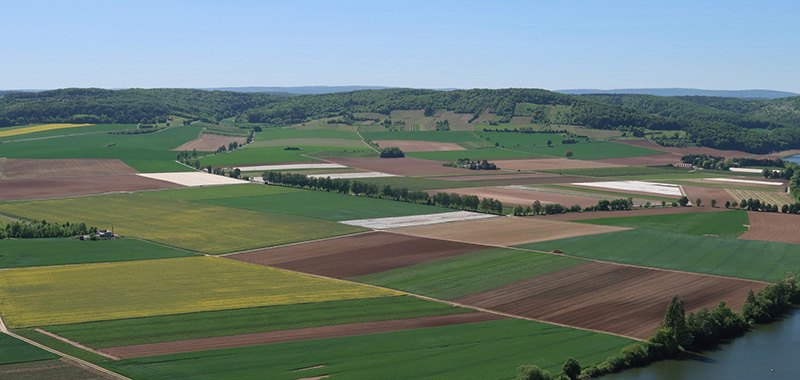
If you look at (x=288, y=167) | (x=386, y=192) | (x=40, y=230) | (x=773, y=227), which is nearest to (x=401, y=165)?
(x=288, y=167)

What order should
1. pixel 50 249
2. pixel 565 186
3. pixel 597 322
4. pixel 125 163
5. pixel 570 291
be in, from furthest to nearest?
pixel 125 163
pixel 565 186
pixel 50 249
pixel 570 291
pixel 597 322

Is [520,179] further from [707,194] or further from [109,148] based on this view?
[109,148]

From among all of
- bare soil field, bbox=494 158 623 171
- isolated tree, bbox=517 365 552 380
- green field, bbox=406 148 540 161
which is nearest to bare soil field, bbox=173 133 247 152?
green field, bbox=406 148 540 161

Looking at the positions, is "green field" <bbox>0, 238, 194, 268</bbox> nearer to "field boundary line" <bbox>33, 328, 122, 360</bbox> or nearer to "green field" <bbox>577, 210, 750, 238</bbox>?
"field boundary line" <bbox>33, 328, 122, 360</bbox>

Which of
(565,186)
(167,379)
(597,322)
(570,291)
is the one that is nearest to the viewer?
(167,379)

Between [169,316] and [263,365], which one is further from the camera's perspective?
[169,316]

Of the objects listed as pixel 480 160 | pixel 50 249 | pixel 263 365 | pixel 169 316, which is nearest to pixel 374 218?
pixel 50 249

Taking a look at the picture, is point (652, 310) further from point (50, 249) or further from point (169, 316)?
point (50, 249)
